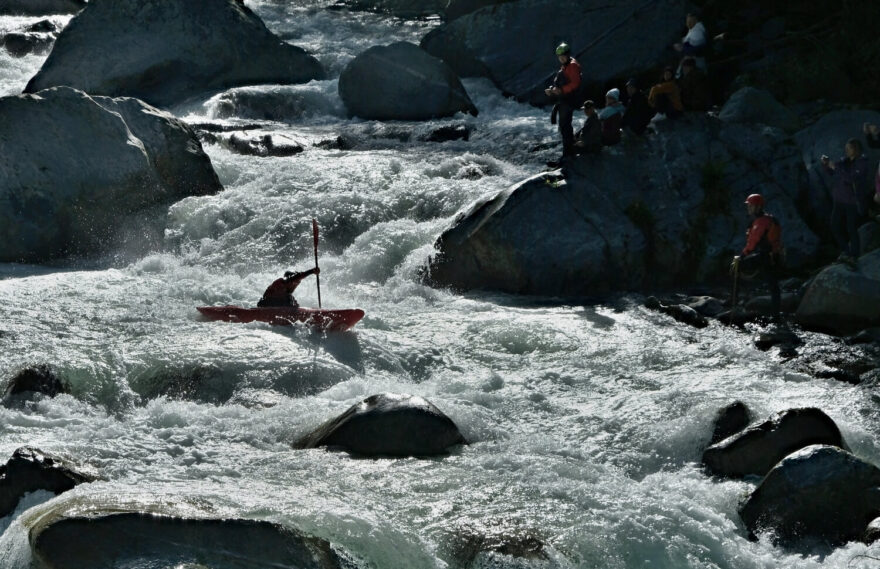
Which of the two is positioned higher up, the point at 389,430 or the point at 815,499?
the point at 815,499

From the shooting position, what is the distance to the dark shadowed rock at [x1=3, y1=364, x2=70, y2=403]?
35.5ft

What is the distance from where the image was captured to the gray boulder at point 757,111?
17328 millimetres

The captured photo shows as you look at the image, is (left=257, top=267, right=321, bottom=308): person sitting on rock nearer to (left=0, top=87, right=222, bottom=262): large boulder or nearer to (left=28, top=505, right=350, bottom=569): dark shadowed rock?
(left=0, top=87, right=222, bottom=262): large boulder

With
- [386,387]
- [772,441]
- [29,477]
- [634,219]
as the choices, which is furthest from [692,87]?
[29,477]

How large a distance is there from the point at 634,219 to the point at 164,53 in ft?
37.0

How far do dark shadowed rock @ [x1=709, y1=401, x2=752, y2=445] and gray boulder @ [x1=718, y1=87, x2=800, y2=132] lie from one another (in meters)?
7.68

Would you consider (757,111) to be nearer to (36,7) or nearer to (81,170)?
(81,170)

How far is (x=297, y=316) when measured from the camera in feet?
41.6

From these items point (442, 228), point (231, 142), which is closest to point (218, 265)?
point (442, 228)

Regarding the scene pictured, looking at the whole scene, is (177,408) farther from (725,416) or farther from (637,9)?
(637,9)

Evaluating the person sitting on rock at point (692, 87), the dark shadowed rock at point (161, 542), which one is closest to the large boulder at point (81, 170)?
the person sitting on rock at point (692, 87)

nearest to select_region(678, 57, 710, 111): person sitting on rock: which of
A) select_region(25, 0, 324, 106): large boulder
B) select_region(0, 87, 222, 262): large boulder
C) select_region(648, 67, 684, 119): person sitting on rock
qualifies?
select_region(648, 67, 684, 119): person sitting on rock

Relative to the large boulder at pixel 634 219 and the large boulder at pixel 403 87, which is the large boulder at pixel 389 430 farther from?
the large boulder at pixel 403 87

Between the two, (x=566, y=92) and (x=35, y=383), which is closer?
(x=35, y=383)
